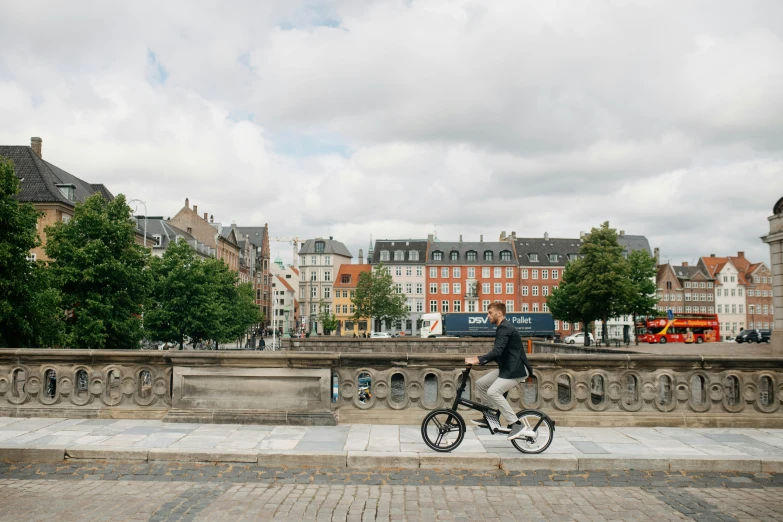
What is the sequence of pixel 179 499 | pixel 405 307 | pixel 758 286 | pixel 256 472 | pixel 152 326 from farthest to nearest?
pixel 758 286
pixel 405 307
pixel 152 326
pixel 256 472
pixel 179 499

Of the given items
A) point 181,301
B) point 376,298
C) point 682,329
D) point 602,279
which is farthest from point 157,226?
point 682,329

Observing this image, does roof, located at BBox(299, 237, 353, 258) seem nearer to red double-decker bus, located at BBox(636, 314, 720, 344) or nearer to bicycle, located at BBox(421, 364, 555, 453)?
red double-decker bus, located at BBox(636, 314, 720, 344)

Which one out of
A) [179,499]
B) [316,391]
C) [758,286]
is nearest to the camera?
[179,499]

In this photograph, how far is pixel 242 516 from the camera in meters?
5.48

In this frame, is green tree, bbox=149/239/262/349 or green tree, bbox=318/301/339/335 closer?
green tree, bbox=149/239/262/349

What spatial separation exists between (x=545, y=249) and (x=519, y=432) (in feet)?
313

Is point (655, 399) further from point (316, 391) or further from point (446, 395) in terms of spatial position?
point (316, 391)

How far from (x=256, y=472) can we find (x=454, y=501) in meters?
2.36

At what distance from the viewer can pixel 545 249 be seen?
100 metres

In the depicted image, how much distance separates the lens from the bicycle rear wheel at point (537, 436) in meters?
7.61

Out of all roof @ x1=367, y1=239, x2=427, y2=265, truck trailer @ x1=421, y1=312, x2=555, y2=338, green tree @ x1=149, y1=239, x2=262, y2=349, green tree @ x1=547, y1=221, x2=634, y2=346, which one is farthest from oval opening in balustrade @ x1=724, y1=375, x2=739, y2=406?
roof @ x1=367, y1=239, x2=427, y2=265

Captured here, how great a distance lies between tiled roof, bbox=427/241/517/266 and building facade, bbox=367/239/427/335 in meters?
1.90

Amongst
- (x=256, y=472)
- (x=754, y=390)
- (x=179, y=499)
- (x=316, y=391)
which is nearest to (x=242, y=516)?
(x=179, y=499)

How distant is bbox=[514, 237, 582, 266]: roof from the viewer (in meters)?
98.6
